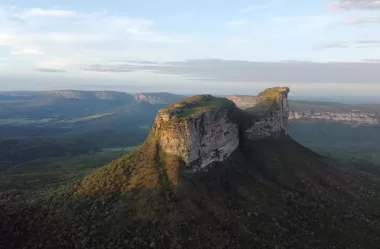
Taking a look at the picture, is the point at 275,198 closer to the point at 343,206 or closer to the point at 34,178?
the point at 343,206

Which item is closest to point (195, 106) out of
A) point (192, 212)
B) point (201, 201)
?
point (201, 201)

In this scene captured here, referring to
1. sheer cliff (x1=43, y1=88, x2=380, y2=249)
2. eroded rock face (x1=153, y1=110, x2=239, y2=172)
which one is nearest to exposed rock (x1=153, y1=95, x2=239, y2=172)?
eroded rock face (x1=153, y1=110, x2=239, y2=172)

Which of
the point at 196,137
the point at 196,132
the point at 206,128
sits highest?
the point at 206,128

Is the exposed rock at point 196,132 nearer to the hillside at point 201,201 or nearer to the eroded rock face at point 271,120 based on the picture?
the hillside at point 201,201

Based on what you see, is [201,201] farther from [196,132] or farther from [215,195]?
[196,132]

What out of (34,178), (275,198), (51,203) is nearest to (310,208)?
(275,198)

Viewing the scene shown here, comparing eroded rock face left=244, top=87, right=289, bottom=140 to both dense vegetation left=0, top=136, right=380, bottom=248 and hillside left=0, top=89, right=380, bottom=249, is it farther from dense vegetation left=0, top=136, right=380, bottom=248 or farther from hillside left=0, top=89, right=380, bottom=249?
dense vegetation left=0, top=136, right=380, bottom=248
